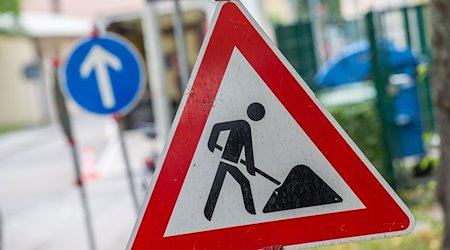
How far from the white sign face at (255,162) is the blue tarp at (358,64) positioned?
6.14 m

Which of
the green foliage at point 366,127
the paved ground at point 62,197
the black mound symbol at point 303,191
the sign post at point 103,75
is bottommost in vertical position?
the paved ground at point 62,197

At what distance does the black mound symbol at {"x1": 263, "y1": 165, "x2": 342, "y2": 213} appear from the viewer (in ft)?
8.00

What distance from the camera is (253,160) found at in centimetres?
244

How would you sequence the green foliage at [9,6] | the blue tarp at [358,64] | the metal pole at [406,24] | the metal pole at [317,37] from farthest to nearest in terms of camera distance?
the green foliage at [9,6] < the metal pole at [317,37] < the blue tarp at [358,64] < the metal pole at [406,24]

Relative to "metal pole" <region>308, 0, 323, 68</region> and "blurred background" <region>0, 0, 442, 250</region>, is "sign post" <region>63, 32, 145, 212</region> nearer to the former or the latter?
"blurred background" <region>0, 0, 442, 250</region>

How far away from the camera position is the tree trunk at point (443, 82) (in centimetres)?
507

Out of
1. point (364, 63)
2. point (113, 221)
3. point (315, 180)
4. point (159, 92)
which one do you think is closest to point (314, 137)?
point (315, 180)

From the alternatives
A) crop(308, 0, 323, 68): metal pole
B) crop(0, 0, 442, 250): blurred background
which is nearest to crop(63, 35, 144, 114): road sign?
crop(0, 0, 442, 250): blurred background

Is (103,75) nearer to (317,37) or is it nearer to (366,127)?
(366,127)

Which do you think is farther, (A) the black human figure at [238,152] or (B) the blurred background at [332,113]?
(B) the blurred background at [332,113]

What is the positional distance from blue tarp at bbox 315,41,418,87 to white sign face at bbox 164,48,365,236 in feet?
20.1

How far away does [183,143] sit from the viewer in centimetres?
244

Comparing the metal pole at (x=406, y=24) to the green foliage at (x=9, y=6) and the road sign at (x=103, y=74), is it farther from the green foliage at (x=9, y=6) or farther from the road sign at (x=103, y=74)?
the green foliage at (x=9, y=6)

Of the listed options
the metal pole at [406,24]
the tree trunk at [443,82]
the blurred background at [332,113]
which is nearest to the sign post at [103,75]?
the blurred background at [332,113]
